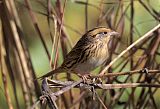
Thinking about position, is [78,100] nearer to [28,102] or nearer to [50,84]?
[28,102]

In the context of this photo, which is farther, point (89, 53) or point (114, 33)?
point (89, 53)

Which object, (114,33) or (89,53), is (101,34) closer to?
(89,53)

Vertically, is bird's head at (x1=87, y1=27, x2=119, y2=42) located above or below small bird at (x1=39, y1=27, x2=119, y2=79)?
above

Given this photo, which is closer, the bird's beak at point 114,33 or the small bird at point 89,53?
the bird's beak at point 114,33

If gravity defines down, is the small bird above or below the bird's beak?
below

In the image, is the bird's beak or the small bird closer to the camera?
the bird's beak

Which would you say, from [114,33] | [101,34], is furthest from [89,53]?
[114,33]

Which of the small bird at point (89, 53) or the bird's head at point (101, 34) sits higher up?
the bird's head at point (101, 34)

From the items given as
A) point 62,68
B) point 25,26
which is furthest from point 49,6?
point 25,26
